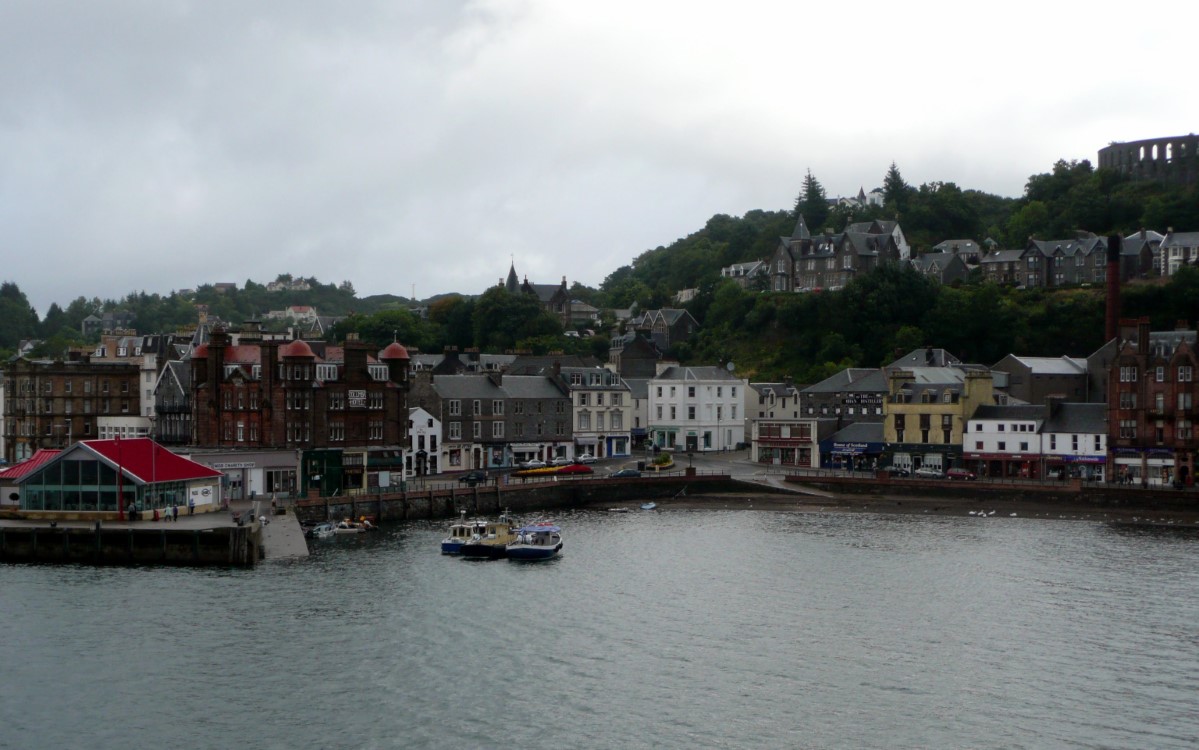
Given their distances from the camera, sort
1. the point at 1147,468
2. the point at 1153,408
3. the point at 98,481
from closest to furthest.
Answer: the point at 98,481 → the point at 1153,408 → the point at 1147,468

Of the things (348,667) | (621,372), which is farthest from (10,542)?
(621,372)

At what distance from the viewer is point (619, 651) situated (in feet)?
141

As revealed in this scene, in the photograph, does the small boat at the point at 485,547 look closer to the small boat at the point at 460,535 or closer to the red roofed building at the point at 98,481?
the small boat at the point at 460,535

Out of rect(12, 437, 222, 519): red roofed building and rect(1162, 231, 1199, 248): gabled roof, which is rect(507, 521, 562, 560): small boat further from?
rect(1162, 231, 1199, 248): gabled roof

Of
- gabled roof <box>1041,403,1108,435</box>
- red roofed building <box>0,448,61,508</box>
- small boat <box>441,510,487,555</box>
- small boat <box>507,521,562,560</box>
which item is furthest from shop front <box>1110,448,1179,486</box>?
red roofed building <box>0,448,61,508</box>

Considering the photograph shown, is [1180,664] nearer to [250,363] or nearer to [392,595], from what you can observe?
[392,595]

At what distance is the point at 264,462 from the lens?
7550 centimetres

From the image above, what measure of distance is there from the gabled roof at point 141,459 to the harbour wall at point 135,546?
4.27 meters

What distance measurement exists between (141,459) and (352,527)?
1192 cm

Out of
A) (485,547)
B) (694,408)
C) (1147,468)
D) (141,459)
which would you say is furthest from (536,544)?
(694,408)

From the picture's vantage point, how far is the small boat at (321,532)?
220 ft

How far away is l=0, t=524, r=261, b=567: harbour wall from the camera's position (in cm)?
5778

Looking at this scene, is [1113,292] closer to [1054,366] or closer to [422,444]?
[1054,366]

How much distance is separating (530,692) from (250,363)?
4883cm
